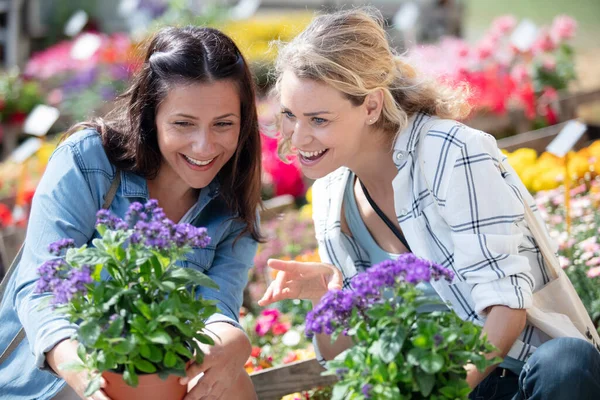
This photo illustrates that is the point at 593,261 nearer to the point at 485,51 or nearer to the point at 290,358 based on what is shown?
the point at 290,358

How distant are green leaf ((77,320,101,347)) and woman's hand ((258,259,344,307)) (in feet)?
1.71

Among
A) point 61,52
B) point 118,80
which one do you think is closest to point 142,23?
point 61,52

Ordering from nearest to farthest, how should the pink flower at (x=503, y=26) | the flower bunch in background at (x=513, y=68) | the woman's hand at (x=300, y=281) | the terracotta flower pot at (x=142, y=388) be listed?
the terracotta flower pot at (x=142, y=388), the woman's hand at (x=300, y=281), the flower bunch in background at (x=513, y=68), the pink flower at (x=503, y=26)

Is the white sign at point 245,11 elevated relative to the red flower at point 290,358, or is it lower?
elevated

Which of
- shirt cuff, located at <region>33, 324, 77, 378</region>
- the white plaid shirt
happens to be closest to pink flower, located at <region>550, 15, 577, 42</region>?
the white plaid shirt

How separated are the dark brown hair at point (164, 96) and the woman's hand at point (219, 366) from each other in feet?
1.48

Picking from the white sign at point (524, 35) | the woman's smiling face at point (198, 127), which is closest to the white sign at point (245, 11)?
the white sign at point (524, 35)

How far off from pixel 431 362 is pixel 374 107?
0.87 metres

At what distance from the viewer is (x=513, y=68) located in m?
5.89

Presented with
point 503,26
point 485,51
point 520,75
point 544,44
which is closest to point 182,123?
point 520,75

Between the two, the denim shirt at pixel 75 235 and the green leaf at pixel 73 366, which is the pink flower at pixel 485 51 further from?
the green leaf at pixel 73 366

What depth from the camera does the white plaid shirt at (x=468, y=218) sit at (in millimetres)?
1800

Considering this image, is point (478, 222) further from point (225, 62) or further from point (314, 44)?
point (225, 62)

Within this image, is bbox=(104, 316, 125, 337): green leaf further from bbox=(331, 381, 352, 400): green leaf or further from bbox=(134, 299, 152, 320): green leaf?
bbox=(331, 381, 352, 400): green leaf
